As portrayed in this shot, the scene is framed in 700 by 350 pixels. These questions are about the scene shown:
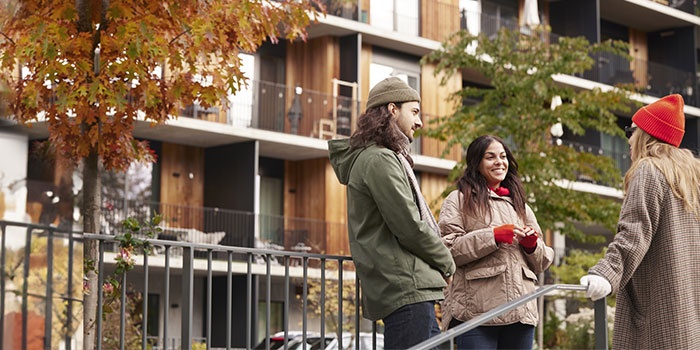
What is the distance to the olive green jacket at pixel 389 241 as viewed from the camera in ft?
18.7

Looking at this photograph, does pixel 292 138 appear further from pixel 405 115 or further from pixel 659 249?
pixel 659 249

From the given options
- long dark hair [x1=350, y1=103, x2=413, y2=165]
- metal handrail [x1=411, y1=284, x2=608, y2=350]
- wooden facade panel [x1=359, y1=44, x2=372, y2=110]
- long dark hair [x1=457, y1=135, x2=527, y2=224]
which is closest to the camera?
metal handrail [x1=411, y1=284, x2=608, y2=350]

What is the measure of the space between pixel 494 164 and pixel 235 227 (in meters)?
24.3

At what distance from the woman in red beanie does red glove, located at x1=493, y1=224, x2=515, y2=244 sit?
58 cm

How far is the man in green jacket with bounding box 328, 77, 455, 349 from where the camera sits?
5723 millimetres

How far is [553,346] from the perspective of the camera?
29.9m

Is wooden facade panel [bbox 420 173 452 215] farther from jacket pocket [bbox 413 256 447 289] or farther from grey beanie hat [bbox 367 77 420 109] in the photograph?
jacket pocket [bbox 413 256 447 289]

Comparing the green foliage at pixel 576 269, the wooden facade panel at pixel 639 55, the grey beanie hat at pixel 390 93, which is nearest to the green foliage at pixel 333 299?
the green foliage at pixel 576 269

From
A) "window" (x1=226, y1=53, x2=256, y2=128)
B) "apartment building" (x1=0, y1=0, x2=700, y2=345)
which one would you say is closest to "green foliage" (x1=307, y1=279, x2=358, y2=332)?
"apartment building" (x1=0, y1=0, x2=700, y2=345)

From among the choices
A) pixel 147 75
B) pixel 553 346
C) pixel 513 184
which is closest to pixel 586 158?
pixel 553 346

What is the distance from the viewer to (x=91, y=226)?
9078 mm

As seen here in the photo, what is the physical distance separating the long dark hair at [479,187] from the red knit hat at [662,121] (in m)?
0.82

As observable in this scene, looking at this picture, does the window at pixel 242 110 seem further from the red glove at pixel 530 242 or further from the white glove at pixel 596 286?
the white glove at pixel 596 286

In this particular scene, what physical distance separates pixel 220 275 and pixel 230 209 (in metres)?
2.03
